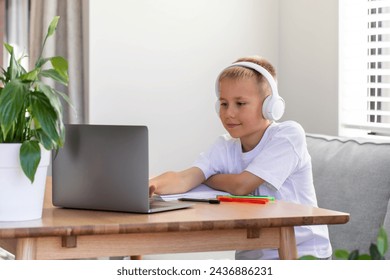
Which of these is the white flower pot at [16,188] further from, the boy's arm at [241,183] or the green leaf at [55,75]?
the boy's arm at [241,183]

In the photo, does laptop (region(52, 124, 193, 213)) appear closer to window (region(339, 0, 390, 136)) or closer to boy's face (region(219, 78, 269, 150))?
boy's face (region(219, 78, 269, 150))

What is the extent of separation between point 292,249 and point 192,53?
1.96 metres

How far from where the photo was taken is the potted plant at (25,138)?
1.63 metres

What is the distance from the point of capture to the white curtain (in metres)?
3.60

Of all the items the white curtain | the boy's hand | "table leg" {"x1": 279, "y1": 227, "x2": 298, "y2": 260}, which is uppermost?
the white curtain

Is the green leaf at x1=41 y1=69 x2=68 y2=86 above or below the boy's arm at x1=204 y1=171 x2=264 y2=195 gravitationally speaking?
above

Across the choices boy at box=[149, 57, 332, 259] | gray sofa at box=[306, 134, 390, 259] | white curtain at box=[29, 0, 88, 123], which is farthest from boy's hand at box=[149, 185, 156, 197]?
white curtain at box=[29, 0, 88, 123]

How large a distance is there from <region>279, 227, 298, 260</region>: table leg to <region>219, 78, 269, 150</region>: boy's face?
0.54 metres

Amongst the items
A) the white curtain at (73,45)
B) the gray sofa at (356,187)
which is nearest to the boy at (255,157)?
the gray sofa at (356,187)

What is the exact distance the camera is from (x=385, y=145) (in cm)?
271
